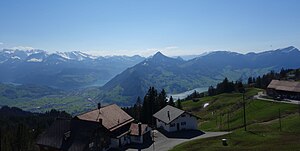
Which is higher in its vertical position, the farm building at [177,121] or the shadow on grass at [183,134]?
the farm building at [177,121]

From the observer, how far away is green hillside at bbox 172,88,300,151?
169 ft

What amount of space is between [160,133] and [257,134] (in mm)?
24140

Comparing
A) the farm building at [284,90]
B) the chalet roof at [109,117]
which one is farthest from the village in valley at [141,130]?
the farm building at [284,90]

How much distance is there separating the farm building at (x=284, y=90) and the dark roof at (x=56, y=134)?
2965 inches

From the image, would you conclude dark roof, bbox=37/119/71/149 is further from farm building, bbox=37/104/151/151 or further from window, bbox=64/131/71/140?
window, bbox=64/131/71/140

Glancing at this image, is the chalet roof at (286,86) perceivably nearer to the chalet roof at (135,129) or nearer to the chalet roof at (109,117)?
the chalet roof at (135,129)

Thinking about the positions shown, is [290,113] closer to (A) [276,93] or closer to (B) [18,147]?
(A) [276,93]

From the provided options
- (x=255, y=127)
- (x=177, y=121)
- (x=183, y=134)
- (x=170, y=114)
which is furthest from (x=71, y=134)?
(x=255, y=127)

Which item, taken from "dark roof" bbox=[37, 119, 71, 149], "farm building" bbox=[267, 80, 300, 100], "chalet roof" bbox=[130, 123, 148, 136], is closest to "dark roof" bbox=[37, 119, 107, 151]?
"dark roof" bbox=[37, 119, 71, 149]

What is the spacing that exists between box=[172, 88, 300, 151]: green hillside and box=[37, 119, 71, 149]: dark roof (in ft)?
78.4

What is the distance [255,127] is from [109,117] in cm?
3299

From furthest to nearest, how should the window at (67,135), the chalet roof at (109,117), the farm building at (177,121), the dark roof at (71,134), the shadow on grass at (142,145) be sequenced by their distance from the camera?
the farm building at (177,121) < the chalet roof at (109,117) < the shadow on grass at (142,145) < the window at (67,135) < the dark roof at (71,134)

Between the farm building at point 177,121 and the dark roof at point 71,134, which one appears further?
the farm building at point 177,121

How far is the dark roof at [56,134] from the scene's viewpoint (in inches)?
2544
